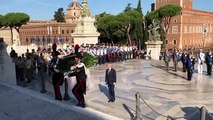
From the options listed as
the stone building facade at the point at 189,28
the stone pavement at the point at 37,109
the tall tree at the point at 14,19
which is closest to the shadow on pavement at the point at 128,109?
the stone pavement at the point at 37,109

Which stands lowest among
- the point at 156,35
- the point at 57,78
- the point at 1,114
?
the point at 1,114

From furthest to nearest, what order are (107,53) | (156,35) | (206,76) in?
(156,35) < (107,53) < (206,76)

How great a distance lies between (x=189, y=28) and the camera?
74.0m

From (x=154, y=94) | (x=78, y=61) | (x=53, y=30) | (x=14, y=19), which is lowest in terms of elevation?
(x=154, y=94)

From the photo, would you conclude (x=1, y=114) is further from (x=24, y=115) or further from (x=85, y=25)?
(x=85, y=25)

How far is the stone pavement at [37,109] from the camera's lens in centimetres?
804

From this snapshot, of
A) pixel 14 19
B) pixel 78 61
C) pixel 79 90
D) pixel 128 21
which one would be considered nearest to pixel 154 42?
pixel 78 61

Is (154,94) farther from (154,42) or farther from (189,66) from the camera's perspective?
(154,42)

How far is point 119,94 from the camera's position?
1038 centimetres

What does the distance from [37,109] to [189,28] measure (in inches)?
2804

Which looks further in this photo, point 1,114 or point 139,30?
point 139,30

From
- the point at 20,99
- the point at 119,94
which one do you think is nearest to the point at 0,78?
the point at 20,99

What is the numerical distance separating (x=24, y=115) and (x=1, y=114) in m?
0.87

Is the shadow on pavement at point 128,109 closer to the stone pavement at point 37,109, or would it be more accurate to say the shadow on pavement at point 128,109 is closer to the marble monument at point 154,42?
the stone pavement at point 37,109
